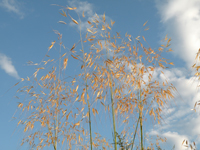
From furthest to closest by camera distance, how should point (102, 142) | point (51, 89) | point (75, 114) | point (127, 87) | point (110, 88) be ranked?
point (102, 142) < point (51, 89) < point (127, 87) < point (75, 114) < point (110, 88)

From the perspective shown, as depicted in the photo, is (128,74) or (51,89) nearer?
(128,74)

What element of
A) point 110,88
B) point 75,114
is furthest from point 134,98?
point 75,114

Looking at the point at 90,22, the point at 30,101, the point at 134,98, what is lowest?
the point at 134,98

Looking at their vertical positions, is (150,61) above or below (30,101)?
above

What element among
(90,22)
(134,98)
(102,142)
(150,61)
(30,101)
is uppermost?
(90,22)

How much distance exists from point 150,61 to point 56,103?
5.52 feet

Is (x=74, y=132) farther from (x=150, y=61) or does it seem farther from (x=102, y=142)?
(x=150, y=61)

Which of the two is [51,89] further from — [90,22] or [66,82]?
[90,22]

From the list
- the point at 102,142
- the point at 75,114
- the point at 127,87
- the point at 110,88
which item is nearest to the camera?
the point at 110,88

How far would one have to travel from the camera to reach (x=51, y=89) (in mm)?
4078

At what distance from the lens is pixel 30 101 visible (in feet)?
14.1

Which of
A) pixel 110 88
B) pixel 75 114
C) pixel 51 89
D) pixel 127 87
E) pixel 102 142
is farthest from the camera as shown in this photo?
pixel 102 142

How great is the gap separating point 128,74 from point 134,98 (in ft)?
1.32

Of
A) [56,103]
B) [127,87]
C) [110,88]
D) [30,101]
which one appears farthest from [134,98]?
[30,101]
